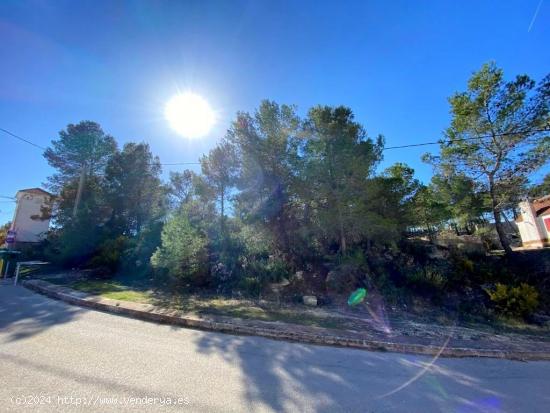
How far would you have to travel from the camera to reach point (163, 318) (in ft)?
→ 17.6

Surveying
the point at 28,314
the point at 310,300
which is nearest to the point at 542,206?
the point at 310,300

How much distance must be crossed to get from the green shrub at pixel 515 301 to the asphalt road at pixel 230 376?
4.98 metres

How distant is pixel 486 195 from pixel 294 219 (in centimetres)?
1037

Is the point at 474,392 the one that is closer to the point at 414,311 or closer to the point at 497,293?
the point at 414,311

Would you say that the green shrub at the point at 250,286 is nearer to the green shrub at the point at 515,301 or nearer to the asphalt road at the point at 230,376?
the asphalt road at the point at 230,376

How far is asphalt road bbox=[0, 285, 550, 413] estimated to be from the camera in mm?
2463

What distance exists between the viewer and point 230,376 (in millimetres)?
3010

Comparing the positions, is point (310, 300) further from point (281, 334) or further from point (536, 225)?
point (536, 225)

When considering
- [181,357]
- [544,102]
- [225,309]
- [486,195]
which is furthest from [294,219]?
[544,102]

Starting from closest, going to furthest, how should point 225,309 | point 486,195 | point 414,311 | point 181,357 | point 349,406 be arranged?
1. point 349,406
2. point 181,357
3. point 225,309
4. point 414,311
5. point 486,195

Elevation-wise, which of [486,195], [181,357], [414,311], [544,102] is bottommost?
[414,311]

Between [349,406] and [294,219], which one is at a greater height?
[294,219]

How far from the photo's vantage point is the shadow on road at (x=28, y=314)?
174 inches

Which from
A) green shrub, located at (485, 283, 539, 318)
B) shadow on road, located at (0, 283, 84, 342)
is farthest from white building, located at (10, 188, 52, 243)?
green shrub, located at (485, 283, 539, 318)
